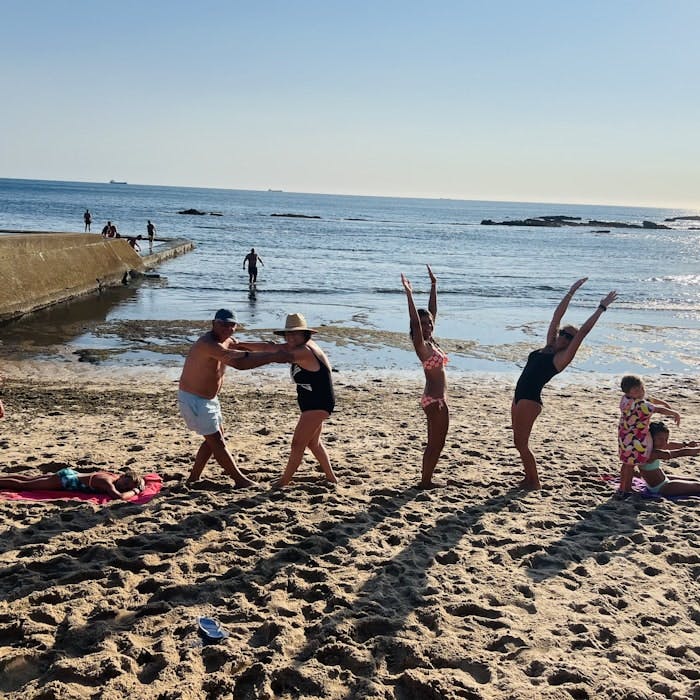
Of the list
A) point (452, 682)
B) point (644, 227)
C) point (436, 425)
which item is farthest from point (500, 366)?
point (644, 227)

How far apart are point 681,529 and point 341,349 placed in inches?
375

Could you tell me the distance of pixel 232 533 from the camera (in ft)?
16.6

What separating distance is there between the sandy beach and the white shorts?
58cm

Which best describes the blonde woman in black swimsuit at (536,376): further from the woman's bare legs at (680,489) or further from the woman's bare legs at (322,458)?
the woman's bare legs at (322,458)

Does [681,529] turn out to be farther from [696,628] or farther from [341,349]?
[341,349]

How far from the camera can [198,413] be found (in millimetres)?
5871

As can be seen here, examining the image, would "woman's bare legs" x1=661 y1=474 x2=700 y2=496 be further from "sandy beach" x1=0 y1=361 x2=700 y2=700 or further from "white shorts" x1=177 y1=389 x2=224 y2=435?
"white shorts" x1=177 y1=389 x2=224 y2=435

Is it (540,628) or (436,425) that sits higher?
(436,425)

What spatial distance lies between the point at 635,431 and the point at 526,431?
39.9 inches

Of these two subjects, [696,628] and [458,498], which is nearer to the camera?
[696,628]

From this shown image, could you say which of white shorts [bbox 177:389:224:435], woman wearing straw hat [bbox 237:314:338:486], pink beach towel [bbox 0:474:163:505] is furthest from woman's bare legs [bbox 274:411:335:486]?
pink beach towel [bbox 0:474:163:505]

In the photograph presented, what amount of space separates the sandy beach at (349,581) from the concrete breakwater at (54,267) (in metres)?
9.89

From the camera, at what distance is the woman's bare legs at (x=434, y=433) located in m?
6.24

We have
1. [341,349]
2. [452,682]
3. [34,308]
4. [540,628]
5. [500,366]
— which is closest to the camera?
[452,682]
